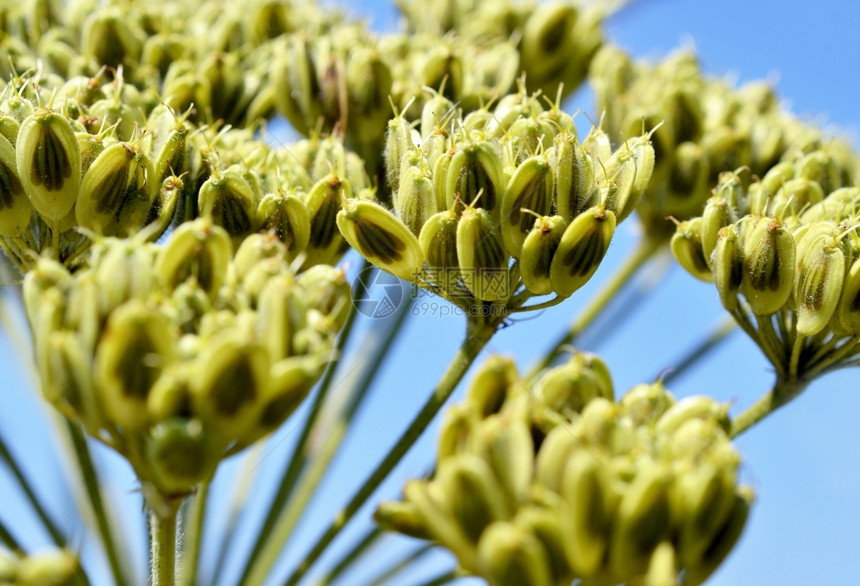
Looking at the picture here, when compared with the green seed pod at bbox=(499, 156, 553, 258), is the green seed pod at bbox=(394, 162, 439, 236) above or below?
above

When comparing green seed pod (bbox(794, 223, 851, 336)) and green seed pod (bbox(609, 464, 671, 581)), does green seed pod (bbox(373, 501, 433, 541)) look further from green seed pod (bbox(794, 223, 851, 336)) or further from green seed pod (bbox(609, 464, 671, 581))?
green seed pod (bbox(794, 223, 851, 336))

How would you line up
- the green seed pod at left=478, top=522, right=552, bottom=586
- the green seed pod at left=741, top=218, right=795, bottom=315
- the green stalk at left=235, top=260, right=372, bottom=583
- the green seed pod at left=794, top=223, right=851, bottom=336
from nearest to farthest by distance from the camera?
the green seed pod at left=478, top=522, right=552, bottom=586 < the green seed pod at left=794, top=223, right=851, bottom=336 < the green seed pod at left=741, top=218, right=795, bottom=315 < the green stalk at left=235, top=260, right=372, bottom=583

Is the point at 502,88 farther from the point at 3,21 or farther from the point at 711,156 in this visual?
the point at 3,21

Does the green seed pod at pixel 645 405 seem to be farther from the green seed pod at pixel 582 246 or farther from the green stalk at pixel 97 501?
the green stalk at pixel 97 501

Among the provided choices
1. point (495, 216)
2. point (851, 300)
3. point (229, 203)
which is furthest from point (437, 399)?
point (851, 300)

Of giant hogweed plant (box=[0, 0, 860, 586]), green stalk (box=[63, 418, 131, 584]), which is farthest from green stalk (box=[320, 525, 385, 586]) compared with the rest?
green stalk (box=[63, 418, 131, 584])

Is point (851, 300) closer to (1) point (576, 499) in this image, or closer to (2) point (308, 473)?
(1) point (576, 499)
